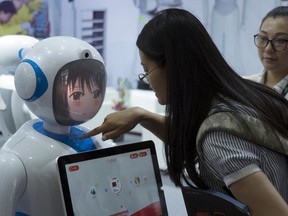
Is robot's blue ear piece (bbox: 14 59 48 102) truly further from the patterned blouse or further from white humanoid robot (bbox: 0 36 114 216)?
the patterned blouse

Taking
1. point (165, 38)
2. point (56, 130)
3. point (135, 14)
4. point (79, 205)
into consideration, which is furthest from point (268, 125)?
point (135, 14)

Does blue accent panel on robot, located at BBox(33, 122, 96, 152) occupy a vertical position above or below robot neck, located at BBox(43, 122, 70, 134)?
below

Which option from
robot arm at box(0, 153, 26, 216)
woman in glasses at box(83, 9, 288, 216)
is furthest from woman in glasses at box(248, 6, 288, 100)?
robot arm at box(0, 153, 26, 216)

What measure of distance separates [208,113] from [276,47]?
3.55 ft

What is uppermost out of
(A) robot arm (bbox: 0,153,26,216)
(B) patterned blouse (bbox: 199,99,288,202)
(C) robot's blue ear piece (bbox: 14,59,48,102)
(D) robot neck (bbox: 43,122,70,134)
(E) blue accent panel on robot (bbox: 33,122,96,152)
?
(C) robot's blue ear piece (bbox: 14,59,48,102)

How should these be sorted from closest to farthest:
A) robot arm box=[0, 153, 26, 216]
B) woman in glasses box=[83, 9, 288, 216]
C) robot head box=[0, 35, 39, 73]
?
woman in glasses box=[83, 9, 288, 216]
robot arm box=[0, 153, 26, 216]
robot head box=[0, 35, 39, 73]

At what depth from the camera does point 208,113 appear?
3.05ft

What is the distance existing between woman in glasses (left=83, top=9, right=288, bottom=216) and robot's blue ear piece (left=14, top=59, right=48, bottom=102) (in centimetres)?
28

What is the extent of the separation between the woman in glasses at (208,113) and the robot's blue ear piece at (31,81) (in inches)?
11.1

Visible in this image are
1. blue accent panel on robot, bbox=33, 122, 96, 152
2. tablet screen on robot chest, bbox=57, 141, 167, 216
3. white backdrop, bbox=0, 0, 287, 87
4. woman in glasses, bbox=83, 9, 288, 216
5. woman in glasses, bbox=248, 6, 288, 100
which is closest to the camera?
woman in glasses, bbox=83, 9, 288, 216

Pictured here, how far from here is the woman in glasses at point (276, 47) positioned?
73.5 inches

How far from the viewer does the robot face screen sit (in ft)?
3.75

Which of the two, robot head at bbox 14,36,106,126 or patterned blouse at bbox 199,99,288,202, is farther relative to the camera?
robot head at bbox 14,36,106,126

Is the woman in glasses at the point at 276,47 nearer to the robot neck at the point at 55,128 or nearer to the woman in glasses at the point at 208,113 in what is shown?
the woman in glasses at the point at 208,113
